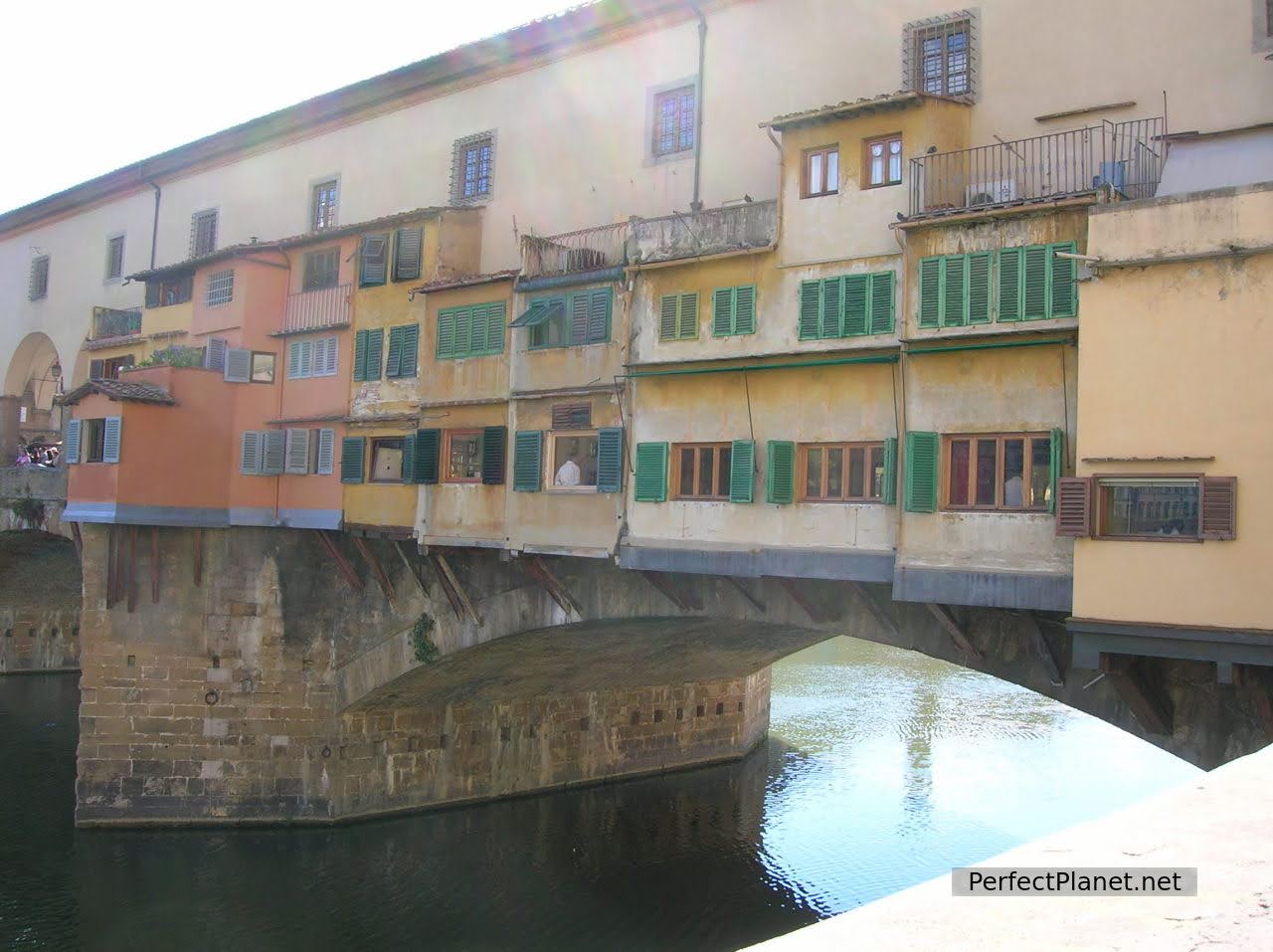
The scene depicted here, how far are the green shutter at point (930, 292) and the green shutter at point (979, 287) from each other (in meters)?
0.36

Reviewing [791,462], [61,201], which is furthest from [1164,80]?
[61,201]

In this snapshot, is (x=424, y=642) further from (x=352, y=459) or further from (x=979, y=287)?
(x=979, y=287)

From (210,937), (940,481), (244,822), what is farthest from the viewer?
(244,822)

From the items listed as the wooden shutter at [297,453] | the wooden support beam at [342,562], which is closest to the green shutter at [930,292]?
the wooden support beam at [342,562]

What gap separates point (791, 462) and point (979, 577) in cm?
295

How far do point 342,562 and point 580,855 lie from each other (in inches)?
278

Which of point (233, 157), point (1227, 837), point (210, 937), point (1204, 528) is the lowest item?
point (210, 937)

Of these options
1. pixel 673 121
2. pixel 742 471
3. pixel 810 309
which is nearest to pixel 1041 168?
pixel 810 309

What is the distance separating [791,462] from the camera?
1489cm

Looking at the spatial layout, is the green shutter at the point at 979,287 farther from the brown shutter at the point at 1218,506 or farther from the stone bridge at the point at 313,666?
the stone bridge at the point at 313,666

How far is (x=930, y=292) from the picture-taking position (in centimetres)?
1337

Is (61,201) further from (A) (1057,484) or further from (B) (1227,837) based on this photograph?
(B) (1227,837)

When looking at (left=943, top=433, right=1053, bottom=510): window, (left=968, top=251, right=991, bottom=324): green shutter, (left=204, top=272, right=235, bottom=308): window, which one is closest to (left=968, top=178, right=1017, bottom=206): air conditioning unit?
(left=968, top=251, right=991, bottom=324): green shutter

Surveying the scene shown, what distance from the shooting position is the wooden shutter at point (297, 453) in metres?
22.2
